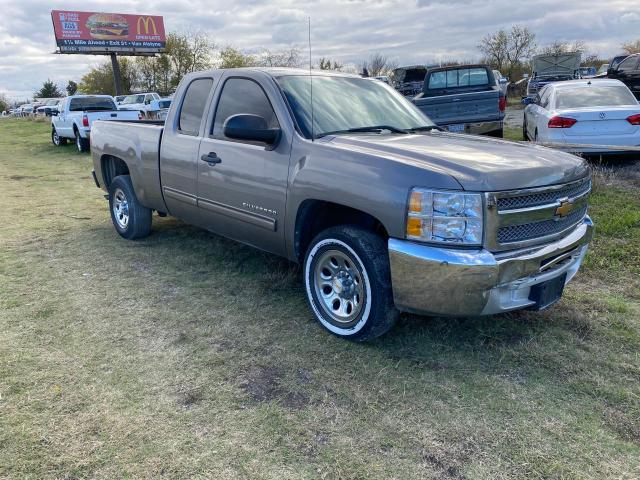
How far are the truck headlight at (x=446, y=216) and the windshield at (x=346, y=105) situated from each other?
3.83 feet

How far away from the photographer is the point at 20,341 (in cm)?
370

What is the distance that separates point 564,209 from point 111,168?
5.22m

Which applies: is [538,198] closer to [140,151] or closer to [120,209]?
[140,151]

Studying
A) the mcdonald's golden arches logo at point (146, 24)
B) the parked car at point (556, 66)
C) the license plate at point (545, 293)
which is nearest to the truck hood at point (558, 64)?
the parked car at point (556, 66)

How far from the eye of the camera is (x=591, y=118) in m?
8.36

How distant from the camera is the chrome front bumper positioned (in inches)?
117

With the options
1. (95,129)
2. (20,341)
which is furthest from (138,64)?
(20,341)

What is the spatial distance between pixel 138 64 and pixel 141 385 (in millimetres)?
55801

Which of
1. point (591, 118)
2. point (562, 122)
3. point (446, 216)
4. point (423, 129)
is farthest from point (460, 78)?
point (446, 216)

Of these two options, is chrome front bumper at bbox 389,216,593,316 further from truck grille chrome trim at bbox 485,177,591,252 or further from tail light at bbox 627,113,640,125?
tail light at bbox 627,113,640,125

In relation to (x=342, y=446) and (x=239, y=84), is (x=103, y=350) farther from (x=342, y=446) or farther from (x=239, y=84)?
(x=239, y=84)

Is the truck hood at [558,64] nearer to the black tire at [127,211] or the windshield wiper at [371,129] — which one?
the black tire at [127,211]

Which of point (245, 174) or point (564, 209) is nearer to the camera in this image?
point (564, 209)

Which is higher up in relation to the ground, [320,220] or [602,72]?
[602,72]
